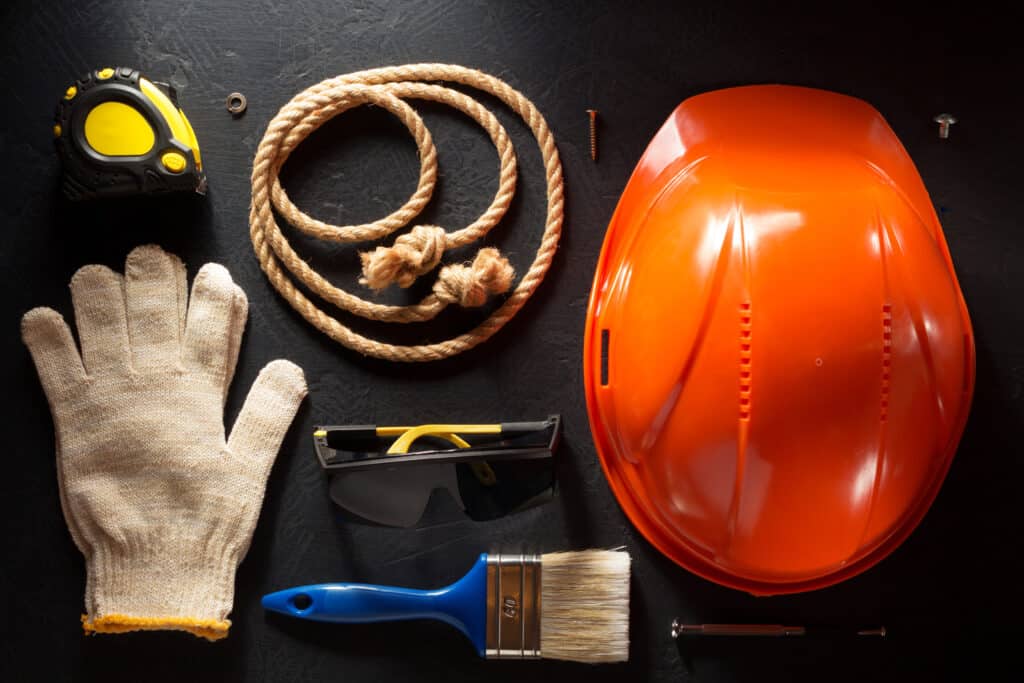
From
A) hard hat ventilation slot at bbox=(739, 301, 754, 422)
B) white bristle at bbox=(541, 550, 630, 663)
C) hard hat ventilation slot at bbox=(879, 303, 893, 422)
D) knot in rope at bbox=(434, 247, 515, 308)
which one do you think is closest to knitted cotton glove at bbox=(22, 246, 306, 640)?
knot in rope at bbox=(434, 247, 515, 308)

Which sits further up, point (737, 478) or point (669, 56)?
point (669, 56)

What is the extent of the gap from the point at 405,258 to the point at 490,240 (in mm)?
140

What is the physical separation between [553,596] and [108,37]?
0.95 m

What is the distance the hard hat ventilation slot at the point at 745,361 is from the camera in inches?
38.1

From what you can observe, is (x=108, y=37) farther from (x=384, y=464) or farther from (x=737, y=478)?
(x=737, y=478)

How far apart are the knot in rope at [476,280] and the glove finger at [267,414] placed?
235 mm

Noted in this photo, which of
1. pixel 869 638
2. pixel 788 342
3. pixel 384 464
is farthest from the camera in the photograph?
pixel 869 638

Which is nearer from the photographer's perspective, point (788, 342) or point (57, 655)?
point (788, 342)

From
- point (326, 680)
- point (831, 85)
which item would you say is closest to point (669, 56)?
point (831, 85)

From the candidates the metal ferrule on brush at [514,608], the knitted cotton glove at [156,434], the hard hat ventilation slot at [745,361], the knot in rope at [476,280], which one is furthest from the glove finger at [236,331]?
the hard hat ventilation slot at [745,361]

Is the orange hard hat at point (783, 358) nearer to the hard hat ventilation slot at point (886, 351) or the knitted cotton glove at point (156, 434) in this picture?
the hard hat ventilation slot at point (886, 351)

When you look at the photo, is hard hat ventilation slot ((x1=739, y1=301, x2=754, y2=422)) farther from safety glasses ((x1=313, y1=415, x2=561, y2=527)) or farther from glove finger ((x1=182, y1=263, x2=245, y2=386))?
glove finger ((x1=182, y1=263, x2=245, y2=386))

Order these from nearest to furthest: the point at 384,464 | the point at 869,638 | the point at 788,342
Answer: the point at 788,342 < the point at 384,464 < the point at 869,638

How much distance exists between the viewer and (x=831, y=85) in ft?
3.95
